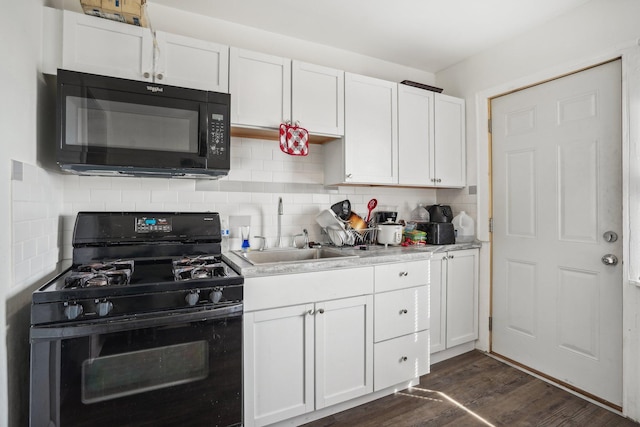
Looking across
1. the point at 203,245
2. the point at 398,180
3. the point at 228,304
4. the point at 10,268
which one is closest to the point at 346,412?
the point at 228,304

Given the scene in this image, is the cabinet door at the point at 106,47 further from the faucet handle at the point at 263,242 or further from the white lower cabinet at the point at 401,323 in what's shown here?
the white lower cabinet at the point at 401,323

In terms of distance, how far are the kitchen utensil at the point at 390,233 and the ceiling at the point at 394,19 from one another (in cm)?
145

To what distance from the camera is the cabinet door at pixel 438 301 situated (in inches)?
98.3

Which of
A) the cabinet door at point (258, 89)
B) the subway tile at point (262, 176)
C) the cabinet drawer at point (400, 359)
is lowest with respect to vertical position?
the cabinet drawer at point (400, 359)

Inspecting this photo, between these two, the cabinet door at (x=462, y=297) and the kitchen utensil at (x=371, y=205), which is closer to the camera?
the cabinet door at (x=462, y=297)

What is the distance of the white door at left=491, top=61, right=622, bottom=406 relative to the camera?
2023 mm

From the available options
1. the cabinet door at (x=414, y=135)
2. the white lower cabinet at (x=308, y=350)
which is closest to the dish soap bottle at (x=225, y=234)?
the white lower cabinet at (x=308, y=350)

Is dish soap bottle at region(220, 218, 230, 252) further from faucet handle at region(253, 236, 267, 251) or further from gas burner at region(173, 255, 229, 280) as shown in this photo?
gas burner at region(173, 255, 229, 280)

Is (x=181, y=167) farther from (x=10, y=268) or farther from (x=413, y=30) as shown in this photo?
(x=413, y=30)

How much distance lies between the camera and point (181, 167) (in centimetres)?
171

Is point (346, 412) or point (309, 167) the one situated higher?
point (309, 167)

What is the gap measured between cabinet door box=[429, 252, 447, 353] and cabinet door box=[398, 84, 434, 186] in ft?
2.16

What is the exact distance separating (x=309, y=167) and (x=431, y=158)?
41.0 inches

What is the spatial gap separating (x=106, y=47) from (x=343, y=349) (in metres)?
2.05
